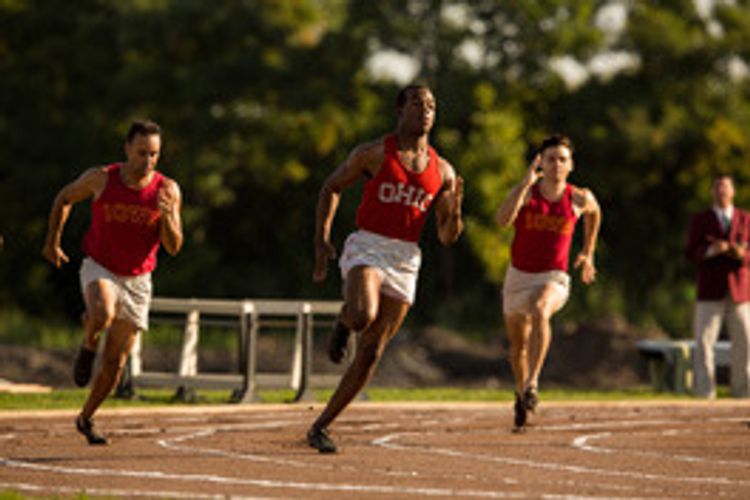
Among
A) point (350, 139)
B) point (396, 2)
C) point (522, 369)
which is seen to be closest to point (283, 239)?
point (350, 139)

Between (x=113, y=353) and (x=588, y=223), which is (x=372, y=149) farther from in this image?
(x=588, y=223)

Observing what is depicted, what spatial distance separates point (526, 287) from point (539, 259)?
0.25 metres

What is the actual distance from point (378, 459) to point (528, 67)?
36547 mm

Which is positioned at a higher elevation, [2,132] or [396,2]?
[396,2]

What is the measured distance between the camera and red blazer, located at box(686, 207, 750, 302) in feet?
69.1

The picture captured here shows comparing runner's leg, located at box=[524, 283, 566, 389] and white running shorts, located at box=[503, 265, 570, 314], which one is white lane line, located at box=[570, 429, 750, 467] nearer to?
runner's leg, located at box=[524, 283, 566, 389]

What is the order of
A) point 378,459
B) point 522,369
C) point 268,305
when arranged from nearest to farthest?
point 378,459, point 522,369, point 268,305

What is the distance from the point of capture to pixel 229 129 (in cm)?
4788

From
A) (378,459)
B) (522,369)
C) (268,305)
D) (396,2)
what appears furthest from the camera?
(396,2)

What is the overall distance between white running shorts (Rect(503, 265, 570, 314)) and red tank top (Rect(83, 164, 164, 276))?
3725 millimetres

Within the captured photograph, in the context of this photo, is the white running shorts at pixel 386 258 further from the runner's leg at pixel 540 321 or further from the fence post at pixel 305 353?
the fence post at pixel 305 353

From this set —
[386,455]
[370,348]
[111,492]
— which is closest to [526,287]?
[386,455]

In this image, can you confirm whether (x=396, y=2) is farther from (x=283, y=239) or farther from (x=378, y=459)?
(x=378, y=459)

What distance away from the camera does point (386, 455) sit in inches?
499
